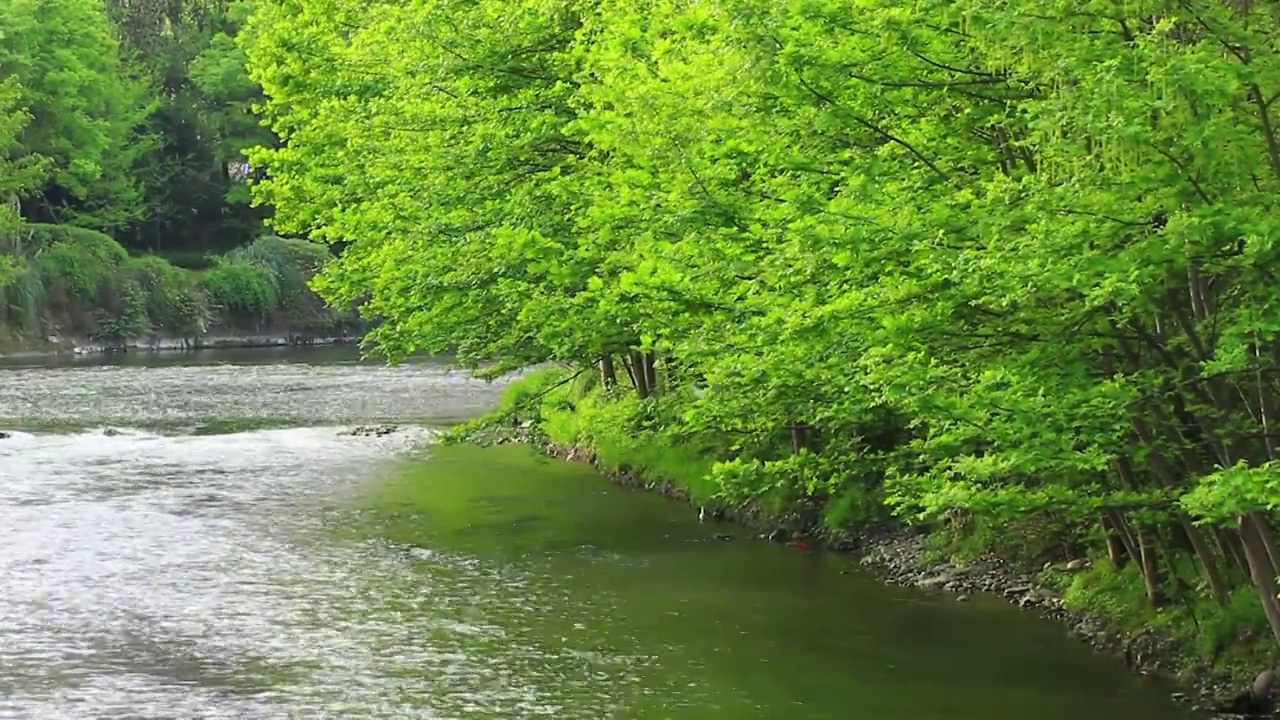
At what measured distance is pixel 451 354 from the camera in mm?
75250

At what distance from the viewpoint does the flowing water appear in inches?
692

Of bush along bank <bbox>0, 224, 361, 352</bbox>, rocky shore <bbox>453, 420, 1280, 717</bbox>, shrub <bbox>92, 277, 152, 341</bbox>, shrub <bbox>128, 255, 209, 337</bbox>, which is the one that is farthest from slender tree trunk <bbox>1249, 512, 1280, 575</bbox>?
shrub <bbox>128, 255, 209, 337</bbox>

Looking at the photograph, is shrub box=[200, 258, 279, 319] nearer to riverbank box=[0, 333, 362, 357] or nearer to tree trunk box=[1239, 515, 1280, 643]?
riverbank box=[0, 333, 362, 357]

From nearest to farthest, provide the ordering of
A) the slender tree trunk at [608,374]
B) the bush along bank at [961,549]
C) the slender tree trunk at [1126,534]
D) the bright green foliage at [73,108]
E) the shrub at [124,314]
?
the bush along bank at [961,549]
the slender tree trunk at [1126,534]
the slender tree trunk at [608,374]
the shrub at [124,314]
the bright green foliage at [73,108]

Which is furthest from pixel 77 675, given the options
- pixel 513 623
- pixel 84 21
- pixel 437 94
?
pixel 84 21

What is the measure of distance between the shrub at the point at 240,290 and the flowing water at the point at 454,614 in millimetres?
45295

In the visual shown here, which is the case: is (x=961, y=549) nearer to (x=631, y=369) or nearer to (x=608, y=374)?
(x=631, y=369)

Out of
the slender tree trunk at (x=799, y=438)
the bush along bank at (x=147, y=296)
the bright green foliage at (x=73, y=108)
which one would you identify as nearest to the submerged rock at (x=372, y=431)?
the slender tree trunk at (x=799, y=438)

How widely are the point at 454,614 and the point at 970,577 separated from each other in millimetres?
7077

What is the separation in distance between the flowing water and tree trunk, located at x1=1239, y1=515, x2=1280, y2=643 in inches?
64.6

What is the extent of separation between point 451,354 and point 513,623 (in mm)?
54610

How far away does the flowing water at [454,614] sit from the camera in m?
17.6

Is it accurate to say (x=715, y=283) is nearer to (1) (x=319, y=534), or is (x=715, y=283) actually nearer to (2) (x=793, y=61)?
(2) (x=793, y=61)

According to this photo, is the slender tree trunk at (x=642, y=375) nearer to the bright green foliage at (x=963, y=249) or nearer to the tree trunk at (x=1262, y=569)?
the bright green foliage at (x=963, y=249)
